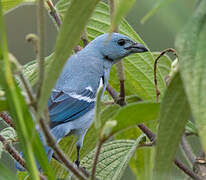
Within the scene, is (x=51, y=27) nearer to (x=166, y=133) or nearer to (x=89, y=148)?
(x=89, y=148)

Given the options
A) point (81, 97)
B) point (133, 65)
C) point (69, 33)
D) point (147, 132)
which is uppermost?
point (69, 33)

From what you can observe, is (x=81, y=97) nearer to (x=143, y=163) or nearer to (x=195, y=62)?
(x=143, y=163)

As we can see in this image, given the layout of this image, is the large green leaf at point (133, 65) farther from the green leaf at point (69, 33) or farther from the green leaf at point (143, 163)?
the green leaf at point (69, 33)

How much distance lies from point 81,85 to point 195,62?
2.78 meters

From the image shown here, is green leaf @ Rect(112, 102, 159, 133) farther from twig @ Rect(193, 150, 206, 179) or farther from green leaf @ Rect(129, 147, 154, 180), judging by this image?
green leaf @ Rect(129, 147, 154, 180)

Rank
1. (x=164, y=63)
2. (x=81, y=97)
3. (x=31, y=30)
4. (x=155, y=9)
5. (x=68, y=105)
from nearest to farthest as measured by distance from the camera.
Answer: (x=155, y=9) → (x=164, y=63) → (x=68, y=105) → (x=81, y=97) → (x=31, y=30)

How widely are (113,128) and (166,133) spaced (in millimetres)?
146

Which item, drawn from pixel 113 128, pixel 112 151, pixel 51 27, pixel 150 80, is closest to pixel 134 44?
pixel 150 80

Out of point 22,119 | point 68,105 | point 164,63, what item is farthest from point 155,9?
point 68,105

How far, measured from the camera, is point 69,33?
3.65ft

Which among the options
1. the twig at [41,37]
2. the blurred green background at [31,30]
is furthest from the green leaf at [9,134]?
the blurred green background at [31,30]

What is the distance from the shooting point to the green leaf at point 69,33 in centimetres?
110

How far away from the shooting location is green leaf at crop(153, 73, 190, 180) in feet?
3.75

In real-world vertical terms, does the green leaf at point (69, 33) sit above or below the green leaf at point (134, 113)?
above
